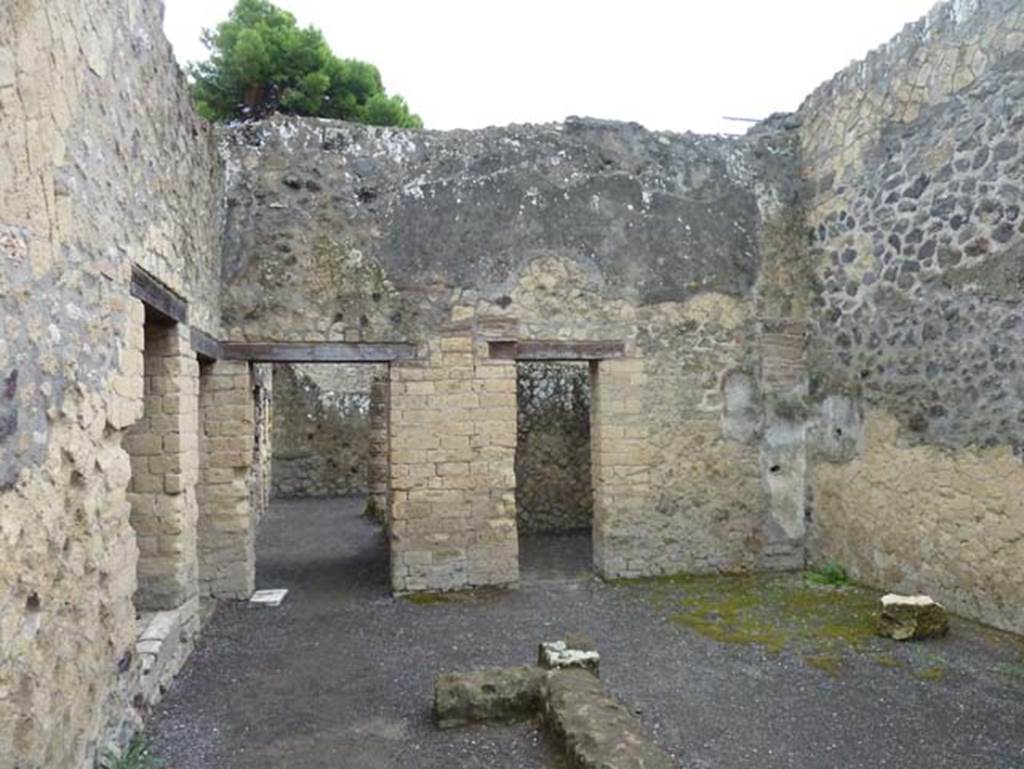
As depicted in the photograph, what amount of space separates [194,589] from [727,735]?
3727mm

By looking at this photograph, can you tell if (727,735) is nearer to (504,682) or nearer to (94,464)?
(504,682)

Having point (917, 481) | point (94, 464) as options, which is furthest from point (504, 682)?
point (917, 481)

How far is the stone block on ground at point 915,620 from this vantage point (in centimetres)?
535

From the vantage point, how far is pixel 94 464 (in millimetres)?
3412

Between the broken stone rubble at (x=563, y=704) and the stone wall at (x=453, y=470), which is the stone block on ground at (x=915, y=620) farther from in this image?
the stone wall at (x=453, y=470)

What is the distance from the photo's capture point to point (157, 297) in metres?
4.54

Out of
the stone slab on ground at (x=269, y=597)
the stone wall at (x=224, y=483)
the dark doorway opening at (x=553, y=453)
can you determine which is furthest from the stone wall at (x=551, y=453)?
the stone wall at (x=224, y=483)

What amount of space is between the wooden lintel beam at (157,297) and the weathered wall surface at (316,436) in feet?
31.7

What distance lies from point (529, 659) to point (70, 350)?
3.42m

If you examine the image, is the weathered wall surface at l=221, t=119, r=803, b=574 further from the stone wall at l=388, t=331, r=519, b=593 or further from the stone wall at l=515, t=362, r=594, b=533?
the stone wall at l=515, t=362, r=594, b=533

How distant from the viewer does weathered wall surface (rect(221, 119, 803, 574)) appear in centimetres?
684

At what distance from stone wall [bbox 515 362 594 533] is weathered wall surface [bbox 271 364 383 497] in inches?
222

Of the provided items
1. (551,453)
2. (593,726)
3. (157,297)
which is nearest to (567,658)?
(593,726)

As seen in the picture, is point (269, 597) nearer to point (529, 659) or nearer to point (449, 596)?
point (449, 596)
